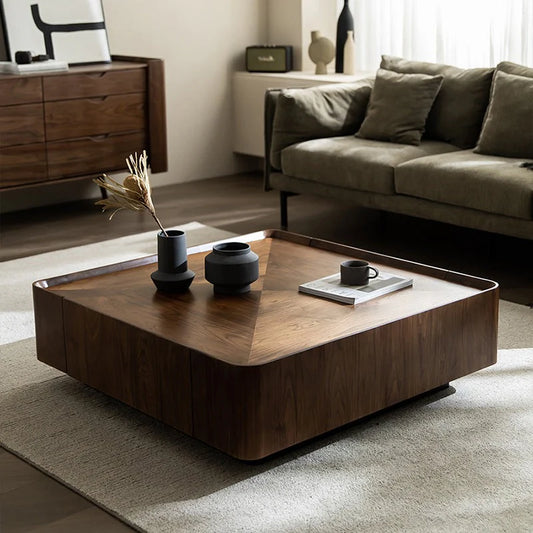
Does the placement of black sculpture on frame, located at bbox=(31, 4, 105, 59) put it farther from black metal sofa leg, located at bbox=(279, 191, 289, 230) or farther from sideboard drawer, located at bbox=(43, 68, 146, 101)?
black metal sofa leg, located at bbox=(279, 191, 289, 230)

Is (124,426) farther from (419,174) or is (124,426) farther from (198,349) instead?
(419,174)

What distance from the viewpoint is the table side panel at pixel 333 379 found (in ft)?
7.66

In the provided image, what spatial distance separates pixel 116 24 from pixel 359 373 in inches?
149

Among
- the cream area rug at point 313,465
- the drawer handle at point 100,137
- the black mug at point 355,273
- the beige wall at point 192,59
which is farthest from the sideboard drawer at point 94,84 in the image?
the black mug at point 355,273

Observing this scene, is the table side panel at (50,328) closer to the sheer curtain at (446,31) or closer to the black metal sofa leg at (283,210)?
the black metal sofa leg at (283,210)

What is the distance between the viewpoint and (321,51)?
5953mm

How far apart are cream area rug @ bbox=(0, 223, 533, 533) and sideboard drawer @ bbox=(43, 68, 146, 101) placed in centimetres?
219

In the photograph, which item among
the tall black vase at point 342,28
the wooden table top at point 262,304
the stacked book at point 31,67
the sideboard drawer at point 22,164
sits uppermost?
the tall black vase at point 342,28

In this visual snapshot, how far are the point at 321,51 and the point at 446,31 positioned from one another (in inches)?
30.0

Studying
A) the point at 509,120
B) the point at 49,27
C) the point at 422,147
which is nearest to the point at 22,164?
the point at 49,27

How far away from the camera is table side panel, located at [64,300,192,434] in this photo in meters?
2.48

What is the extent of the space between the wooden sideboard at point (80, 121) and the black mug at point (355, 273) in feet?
8.26

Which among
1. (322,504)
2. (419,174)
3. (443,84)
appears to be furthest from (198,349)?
(443,84)

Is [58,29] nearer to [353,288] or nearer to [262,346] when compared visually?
[353,288]
